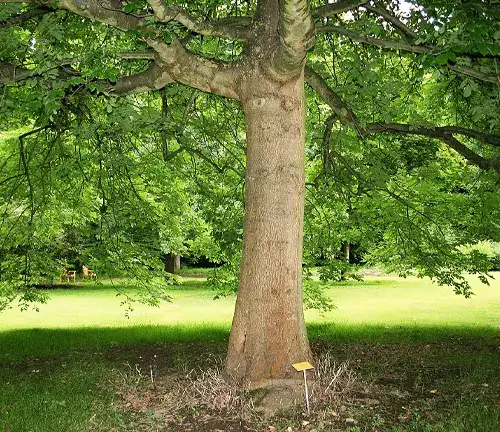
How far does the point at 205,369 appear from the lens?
7414 millimetres

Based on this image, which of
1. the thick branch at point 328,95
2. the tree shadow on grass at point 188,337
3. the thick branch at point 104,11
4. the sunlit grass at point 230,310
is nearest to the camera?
the thick branch at point 104,11

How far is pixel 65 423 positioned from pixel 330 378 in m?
2.84

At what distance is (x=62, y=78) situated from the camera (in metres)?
6.83

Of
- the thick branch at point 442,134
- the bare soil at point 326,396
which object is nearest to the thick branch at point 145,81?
the thick branch at point 442,134

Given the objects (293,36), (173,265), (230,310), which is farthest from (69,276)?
(293,36)

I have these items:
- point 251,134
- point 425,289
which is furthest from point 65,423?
point 425,289

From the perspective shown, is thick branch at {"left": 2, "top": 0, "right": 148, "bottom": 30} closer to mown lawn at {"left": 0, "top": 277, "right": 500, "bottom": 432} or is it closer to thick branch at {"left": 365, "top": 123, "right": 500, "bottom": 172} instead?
mown lawn at {"left": 0, "top": 277, "right": 500, "bottom": 432}

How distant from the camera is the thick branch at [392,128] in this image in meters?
7.67

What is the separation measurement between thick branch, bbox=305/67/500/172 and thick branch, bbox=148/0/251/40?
121cm

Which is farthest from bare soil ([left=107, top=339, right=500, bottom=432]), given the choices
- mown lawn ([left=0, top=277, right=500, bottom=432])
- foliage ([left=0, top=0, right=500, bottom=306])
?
foliage ([left=0, top=0, right=500, bottom=306])

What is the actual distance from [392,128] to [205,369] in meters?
4.71

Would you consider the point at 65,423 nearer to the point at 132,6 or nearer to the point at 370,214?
the point at 132,6

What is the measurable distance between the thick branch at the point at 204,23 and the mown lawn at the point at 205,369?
13.1 feet

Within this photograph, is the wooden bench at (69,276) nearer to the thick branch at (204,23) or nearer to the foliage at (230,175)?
the foliage at (230,175)
